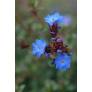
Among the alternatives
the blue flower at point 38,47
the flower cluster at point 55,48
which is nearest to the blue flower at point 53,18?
the flower cluster at point 55,48

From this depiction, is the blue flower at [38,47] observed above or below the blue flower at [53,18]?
below

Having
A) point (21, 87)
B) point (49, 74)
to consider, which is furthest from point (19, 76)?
point (49, 74)

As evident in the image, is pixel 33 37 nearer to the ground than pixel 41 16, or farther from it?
nearer to the ground

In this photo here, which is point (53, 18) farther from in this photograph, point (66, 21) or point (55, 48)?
point (55, 48)

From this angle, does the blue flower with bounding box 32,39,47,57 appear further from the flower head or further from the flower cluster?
the flower head

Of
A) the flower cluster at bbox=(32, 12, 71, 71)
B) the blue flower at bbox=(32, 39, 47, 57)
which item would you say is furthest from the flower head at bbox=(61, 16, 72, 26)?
the blue flower at bbox=(32, 39, 47, 57)

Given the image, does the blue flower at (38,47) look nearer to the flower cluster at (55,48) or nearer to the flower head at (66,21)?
the flower cluster at (55,48)
